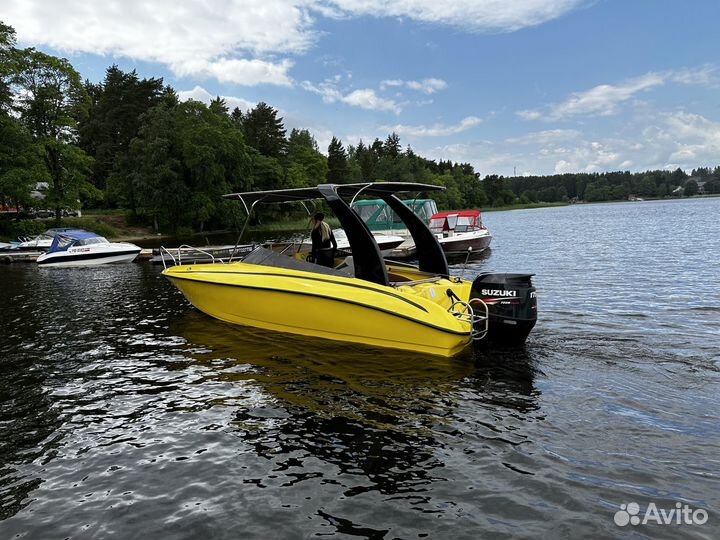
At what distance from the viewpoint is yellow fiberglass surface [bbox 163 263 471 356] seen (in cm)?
782

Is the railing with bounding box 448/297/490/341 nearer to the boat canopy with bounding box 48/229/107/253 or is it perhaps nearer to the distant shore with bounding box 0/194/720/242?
the boat canopy with bounding box 48/229/107/253

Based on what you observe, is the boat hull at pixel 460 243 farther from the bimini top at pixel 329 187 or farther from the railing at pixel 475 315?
the railing at pixel 475 315

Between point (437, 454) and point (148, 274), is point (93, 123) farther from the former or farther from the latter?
point (437, 454)

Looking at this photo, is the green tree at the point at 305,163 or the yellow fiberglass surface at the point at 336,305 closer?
the yellow fiberglass surface at the point at 336,305

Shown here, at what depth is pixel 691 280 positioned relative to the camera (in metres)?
15.1

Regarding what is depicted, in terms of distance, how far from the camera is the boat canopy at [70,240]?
80.0 feet

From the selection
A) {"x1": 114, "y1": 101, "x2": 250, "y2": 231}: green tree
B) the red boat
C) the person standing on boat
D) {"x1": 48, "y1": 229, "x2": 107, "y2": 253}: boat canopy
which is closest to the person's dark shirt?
the person standing on boat

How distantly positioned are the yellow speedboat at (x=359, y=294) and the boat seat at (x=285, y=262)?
0.8 inches

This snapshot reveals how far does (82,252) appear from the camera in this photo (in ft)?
78.9

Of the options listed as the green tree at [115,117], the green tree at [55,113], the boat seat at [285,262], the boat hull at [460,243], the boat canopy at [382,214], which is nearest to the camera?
the boat seat at [285,262]

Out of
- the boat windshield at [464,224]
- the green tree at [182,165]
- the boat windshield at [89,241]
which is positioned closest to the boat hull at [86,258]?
the boat windshield at [89,241]

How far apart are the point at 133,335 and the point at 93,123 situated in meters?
67.4

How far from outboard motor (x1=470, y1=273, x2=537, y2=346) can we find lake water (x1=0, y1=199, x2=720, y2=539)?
1.34 ft

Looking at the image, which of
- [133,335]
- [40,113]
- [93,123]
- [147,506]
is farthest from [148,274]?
[93,123]
